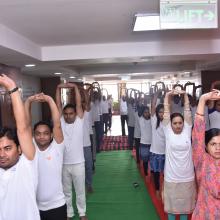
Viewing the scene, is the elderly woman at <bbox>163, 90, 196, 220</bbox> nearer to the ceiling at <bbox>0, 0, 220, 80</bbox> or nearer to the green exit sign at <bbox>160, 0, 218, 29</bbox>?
the green exit sign at <bbox>160, 0, 218, 29</bbox>

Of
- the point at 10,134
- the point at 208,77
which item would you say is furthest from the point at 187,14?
the point at 208,77

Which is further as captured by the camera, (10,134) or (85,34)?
(85,34)

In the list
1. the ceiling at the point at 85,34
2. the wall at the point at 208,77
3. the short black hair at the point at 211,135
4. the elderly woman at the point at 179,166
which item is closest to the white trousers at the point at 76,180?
the elderly woman at the point at 179,166

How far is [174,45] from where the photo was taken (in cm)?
531

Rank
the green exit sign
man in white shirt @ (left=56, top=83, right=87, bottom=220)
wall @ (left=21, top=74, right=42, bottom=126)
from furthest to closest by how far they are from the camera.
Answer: wall @ (left=21, top=74, right=42, bottom=126)
man in white shirt @ (left=56, top=83, right=87, bottom=220)
the green exit sign

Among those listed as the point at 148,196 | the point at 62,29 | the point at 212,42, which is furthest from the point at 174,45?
the point at 148,196

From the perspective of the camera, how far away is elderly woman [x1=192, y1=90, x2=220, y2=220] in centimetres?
214

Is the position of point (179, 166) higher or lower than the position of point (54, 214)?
higher

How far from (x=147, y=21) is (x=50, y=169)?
1.91 metres

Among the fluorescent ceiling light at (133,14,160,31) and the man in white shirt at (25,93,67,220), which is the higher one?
the fluorescent ceiling light at (133,14,160,31)

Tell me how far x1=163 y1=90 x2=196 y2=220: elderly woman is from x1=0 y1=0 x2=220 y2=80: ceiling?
1.12 meters

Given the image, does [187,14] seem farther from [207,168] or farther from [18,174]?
[18,174]

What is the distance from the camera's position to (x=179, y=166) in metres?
3.20

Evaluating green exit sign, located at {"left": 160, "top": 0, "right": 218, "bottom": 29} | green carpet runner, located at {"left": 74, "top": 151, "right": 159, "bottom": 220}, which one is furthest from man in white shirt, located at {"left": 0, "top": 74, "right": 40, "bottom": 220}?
green carpet runner, located at {"left": 74, "top": 151, "right": 159, "bottom": 220}
